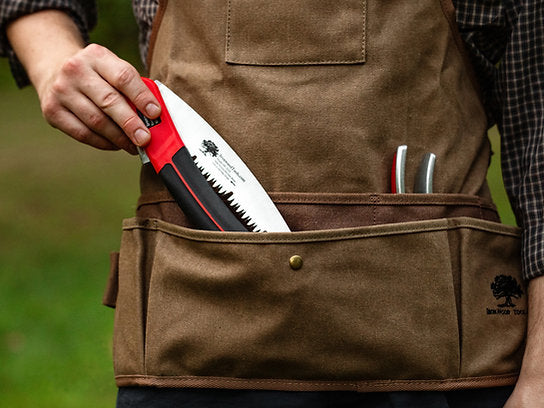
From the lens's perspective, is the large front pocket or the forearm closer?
the large front pocket

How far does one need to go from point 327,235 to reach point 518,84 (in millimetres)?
484

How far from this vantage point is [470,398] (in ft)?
4.16

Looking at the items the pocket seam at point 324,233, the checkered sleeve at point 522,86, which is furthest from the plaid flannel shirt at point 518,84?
the pocket seam at point 324,233

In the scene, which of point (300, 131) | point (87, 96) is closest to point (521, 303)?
point (300, 131)

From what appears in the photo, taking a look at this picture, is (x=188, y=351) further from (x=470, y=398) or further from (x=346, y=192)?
(x=470, y=398)

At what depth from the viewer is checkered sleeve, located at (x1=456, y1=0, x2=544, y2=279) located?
1.31 metres

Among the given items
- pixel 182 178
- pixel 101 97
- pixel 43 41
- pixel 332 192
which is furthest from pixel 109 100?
pixel 332 192

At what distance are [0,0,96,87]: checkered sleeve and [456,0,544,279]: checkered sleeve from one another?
2.67 feet

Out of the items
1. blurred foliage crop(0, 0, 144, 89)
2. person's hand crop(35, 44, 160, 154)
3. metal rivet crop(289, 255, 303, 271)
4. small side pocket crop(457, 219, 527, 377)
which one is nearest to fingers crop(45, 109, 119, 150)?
person's hand crop(35, 44, 160, 154)

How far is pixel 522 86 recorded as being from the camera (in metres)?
1.35

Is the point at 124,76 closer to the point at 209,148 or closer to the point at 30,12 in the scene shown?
the point at 209,148

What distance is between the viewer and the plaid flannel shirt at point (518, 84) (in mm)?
1313

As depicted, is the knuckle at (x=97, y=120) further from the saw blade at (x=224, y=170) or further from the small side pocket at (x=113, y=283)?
the small side pocket at (x=113, y=283)

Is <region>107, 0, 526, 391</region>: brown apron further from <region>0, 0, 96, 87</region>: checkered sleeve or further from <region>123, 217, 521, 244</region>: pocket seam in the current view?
<region>0, 0, 96, 87</region>: checkered sleeve
